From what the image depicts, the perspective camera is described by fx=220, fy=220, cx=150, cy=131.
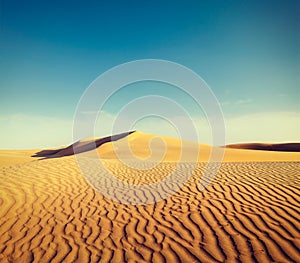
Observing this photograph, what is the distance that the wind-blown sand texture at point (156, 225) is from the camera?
4.12 metres

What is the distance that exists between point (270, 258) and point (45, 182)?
811 centimetres

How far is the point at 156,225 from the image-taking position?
527 centimetres

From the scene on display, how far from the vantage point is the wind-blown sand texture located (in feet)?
13.5

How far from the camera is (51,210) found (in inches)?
246

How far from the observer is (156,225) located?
5270 millimetres

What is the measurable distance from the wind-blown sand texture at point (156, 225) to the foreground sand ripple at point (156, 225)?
1 cm

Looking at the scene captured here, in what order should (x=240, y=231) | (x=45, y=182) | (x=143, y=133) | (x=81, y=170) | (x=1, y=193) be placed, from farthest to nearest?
1. (x=143, y=133)
2. (x=81, y=170)
3. (x=45, y=182)
4. (x=1, y=193)
5. (x=240, y=231)

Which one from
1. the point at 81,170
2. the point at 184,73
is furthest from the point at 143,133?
the point at 81,170

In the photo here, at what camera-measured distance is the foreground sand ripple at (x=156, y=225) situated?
4.12m

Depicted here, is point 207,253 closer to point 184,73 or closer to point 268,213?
point 268,213

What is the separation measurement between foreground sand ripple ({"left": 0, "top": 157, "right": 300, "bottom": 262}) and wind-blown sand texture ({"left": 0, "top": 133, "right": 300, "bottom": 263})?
1 cm

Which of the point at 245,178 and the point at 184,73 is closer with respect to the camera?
the point at 245,178

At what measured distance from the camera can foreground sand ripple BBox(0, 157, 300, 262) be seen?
4.12 metres

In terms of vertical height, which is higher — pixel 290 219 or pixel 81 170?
pixel 81 170
